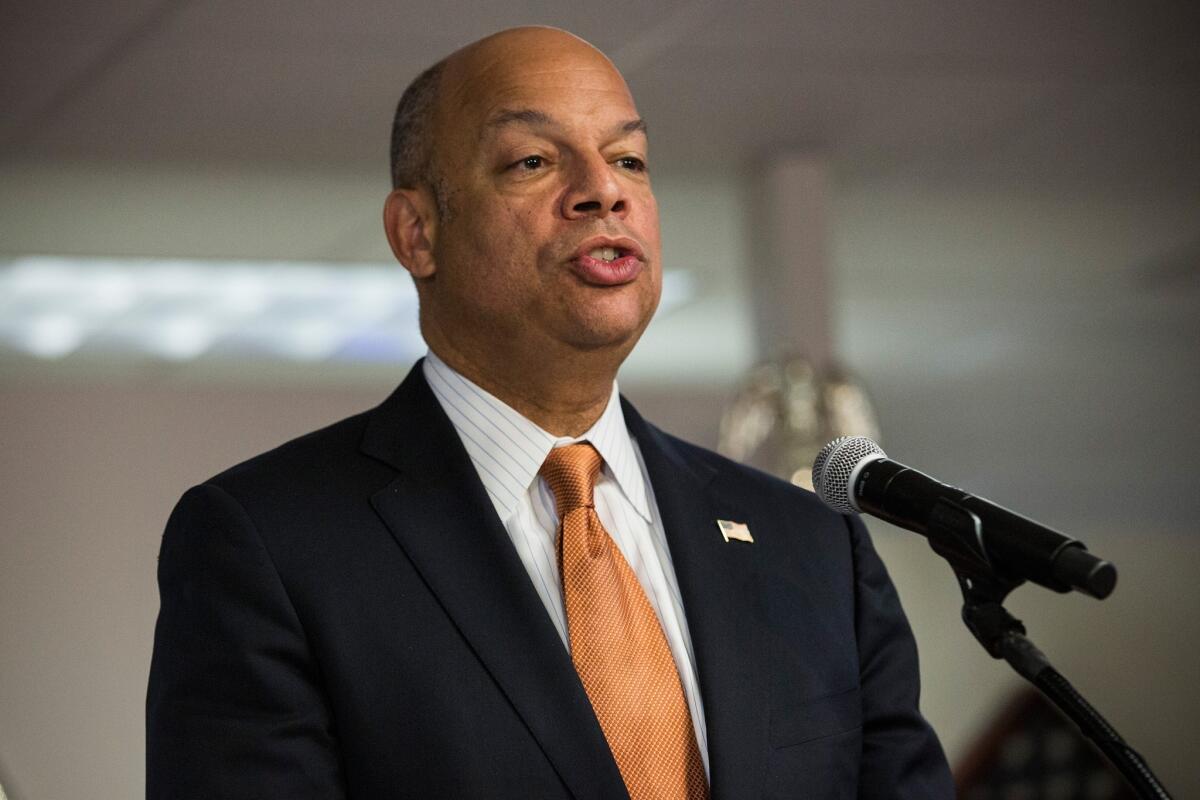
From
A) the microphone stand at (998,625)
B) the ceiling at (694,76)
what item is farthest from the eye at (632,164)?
the ceiling at (694,76)

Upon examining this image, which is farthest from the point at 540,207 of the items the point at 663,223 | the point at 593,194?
the point at 663,223

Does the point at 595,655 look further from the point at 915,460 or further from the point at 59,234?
the point at 915,460

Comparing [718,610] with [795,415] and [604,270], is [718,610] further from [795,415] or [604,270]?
[795,415]

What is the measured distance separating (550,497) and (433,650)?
0.26 metres

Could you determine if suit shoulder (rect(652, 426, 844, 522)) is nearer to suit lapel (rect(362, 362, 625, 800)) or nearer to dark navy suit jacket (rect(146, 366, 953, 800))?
dark navy suit jacket (rect(146, 366, 953, 800))

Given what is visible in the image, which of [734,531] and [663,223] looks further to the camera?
[663,223]

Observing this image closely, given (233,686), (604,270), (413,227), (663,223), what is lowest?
(233,686)

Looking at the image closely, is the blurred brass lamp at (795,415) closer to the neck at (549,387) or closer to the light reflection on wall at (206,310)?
the light reflection on wall at (206,310)

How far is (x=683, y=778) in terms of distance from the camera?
1494 mm

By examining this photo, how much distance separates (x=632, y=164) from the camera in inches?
69.2

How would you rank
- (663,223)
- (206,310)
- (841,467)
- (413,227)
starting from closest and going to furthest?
(841,467) < (413,227) < (206,310) < (663,223)

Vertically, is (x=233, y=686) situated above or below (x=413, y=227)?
below

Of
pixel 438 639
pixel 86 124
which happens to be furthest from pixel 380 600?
pixel 86 124

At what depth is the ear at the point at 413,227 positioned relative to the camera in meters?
1.78
